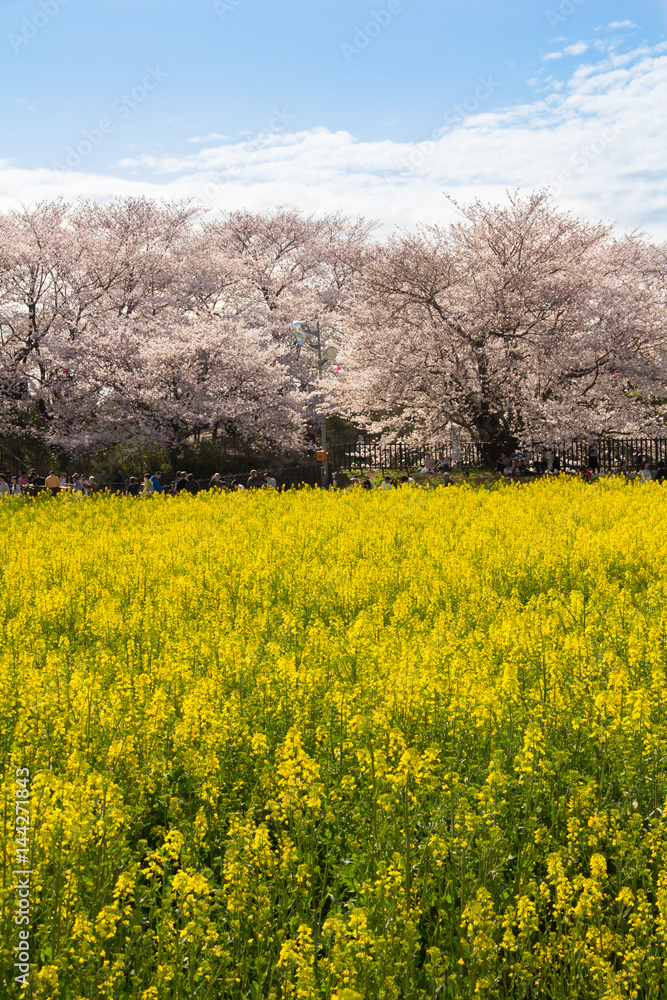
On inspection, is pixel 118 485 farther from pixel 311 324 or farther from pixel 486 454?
pixel 311 324

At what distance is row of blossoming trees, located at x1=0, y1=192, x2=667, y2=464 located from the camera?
991 inches

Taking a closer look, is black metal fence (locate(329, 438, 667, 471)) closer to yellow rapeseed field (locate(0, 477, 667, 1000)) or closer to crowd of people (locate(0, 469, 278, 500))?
crowd of people (locate(0, 469, 278, 500))

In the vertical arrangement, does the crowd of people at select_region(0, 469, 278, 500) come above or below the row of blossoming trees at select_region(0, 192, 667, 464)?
below

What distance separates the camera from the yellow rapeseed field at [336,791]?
2469 millimetres

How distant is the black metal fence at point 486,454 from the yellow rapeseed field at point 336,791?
63.0ft

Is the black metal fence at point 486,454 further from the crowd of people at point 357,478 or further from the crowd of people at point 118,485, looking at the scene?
the crowd of people at point 118,485

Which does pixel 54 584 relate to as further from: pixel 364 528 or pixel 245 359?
pixel 245 359

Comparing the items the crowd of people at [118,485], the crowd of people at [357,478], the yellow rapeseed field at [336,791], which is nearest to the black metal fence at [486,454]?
the crowd of people at [357,478]

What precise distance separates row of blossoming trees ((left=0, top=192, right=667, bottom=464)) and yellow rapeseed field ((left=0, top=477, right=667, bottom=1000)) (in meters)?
18.7

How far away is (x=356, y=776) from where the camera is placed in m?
3.63

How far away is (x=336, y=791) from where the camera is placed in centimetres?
343

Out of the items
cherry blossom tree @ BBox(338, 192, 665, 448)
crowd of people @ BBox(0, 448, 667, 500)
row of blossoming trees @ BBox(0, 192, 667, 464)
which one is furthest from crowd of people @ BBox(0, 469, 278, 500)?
cherry blossom tree @ BBox(338, 192, 665, 448)

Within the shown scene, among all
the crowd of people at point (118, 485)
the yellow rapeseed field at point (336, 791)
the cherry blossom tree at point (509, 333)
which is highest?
the cherry blossom tree at point (509, 333)

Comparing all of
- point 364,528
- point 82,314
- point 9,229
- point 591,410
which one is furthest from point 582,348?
point 9,229
